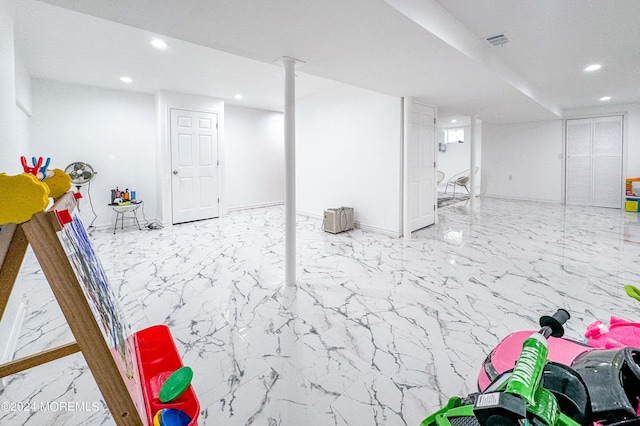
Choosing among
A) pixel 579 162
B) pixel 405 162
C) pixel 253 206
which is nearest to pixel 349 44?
pixel 405 162

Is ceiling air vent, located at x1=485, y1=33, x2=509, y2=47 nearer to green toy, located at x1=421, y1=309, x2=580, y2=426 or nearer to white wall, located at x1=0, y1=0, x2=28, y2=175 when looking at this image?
green toy, located at x1=421, y1=309, x2=580, y2=426

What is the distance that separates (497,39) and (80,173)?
6.00 metres

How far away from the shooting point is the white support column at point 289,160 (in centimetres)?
289

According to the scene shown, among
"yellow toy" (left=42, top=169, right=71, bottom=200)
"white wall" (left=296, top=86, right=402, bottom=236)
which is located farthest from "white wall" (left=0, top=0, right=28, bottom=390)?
"white wall" (left=296, top=86, right=402, bottom=236)

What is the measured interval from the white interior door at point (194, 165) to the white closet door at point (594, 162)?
8.49 m

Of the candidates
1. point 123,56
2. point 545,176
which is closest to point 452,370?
point 123,56

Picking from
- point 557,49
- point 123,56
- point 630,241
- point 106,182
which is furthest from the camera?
point 106,182

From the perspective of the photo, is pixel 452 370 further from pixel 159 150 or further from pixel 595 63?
pixel 159 150

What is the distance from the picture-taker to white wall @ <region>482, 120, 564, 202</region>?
313 inches

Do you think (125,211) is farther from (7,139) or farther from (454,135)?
(454,135)

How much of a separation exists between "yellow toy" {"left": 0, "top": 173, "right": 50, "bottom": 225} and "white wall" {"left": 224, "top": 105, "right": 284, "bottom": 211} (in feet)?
20.9

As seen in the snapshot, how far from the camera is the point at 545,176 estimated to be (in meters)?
8.11

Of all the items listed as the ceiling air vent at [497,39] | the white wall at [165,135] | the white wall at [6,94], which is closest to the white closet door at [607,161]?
the ceiling air vent at [497,39]

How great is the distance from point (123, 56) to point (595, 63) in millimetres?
5958
